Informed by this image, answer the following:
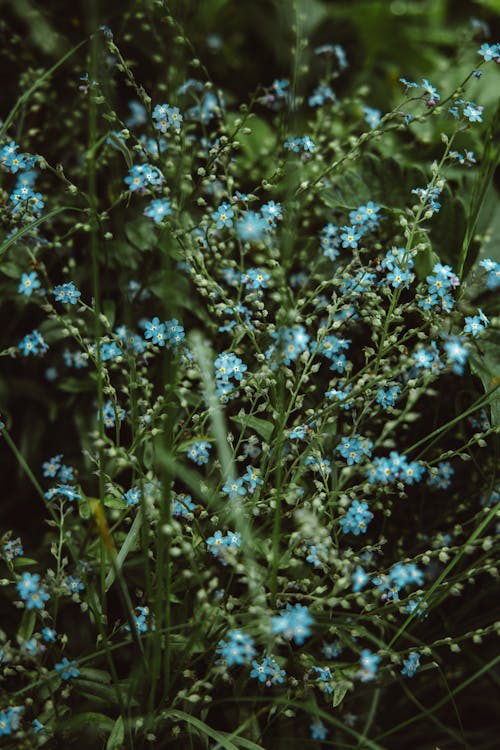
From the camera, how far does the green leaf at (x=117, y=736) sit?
156 cm

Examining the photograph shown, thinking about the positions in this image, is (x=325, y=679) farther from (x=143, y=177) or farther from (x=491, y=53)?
(x=491, y=53)

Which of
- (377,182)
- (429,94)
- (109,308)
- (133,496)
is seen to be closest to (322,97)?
(377,182)

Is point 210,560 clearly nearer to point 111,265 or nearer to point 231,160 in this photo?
point 111,265

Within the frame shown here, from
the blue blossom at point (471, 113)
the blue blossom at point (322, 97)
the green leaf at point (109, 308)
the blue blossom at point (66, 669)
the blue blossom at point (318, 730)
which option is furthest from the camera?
the blue blossom at point (322, 97)

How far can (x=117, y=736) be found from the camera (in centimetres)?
157

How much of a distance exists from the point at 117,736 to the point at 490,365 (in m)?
1.43

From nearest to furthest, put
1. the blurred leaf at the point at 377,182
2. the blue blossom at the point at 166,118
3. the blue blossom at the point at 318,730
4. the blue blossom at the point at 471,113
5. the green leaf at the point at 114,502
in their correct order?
the blue blossom at the point at 318,730 < the green leaf at the point at 114,502 < the blue blossom at the point at 166,118 < the blue blossom at the point at 471,113 < the blurred leaf at the point at 377,182

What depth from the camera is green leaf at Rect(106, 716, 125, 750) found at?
1.56 metres

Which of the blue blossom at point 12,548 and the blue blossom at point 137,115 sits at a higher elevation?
the blue blossom at point 137,115

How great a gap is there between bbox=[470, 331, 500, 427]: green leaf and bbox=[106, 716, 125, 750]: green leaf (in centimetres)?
116

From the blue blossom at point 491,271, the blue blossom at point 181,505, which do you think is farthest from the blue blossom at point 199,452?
the blue blossom at point 491,271

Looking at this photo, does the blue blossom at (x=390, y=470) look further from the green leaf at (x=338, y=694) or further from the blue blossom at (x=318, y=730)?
the blue blossom at (x=318, y=730)

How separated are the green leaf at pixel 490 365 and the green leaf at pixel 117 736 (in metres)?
1.16

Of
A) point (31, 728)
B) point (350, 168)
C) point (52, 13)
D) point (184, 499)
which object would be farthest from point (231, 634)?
point (52, 13)
